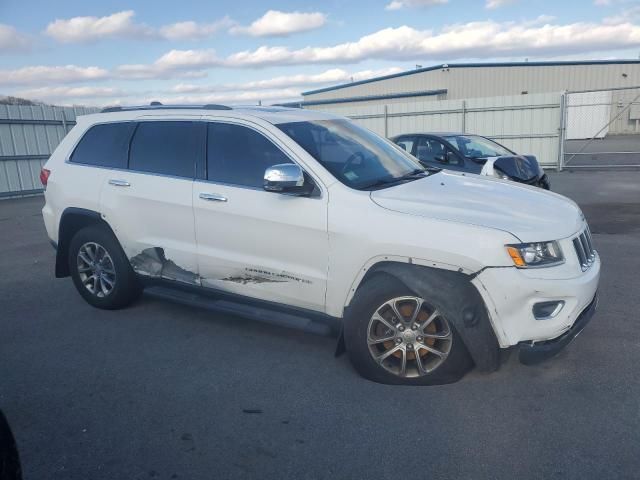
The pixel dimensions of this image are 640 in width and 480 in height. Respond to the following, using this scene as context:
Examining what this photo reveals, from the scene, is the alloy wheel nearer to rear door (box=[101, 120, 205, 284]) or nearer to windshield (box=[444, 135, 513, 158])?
rear door (box=[101, 120, 205, 284])

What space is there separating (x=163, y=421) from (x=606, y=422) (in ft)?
8.65

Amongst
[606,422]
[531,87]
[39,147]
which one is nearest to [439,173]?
[606,422]

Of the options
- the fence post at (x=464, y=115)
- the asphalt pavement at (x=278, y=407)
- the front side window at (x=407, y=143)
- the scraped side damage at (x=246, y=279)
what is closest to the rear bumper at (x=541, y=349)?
the asphalt pavement at (x=278, y=407)

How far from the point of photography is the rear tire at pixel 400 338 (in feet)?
11.4

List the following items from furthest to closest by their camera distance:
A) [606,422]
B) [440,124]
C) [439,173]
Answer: [440,124]
[439,173]
[606,422]

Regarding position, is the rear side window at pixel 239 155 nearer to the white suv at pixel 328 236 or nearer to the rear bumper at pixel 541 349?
the white suv at pixel 328 236

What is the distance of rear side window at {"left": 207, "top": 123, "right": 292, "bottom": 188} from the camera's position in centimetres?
409

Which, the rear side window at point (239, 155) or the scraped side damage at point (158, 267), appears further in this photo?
the scraped side damage at point (158, 267)

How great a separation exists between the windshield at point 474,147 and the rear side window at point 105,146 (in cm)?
674

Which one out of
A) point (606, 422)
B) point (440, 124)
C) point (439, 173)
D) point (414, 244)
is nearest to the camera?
point (606, 422)

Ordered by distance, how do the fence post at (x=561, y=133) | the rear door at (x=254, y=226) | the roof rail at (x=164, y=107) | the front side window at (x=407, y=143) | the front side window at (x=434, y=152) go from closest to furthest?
the rear door at (x=254, y=226) < the roof rail at (x=164, y=107) < the front side window at (x=434, y=152) < the front side window at (x=407, y=143) < the fence post at (x=561, y=133)

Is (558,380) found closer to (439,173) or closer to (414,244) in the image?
(414,244)

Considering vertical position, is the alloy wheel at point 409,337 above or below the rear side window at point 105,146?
below

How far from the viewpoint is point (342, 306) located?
12.3ft
